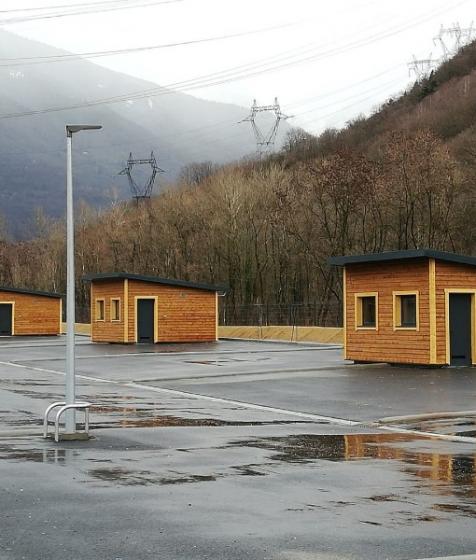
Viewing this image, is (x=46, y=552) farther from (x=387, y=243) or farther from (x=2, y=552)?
(x=387, y=243)

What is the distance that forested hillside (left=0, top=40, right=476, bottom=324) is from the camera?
54.9m

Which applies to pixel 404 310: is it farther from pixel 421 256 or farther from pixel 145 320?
pixel 145 320

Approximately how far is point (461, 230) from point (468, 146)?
11972 mm

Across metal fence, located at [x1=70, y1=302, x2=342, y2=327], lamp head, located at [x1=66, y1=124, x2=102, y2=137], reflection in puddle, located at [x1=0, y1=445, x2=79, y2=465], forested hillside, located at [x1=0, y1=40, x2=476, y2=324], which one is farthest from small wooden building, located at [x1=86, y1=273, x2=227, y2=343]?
reflection in puddle, located at [x1=0, y1=445, x2=79, y2=465]

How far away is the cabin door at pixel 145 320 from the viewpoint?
49156 mm

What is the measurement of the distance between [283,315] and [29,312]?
17.5 meters

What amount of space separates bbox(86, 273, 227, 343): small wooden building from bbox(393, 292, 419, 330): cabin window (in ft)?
65.2

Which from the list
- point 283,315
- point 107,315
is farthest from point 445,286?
point 283,315

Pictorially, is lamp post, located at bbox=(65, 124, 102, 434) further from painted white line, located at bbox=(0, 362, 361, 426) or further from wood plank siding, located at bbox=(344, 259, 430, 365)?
wood plank siding, located at bbox=(344, 259, 430, 365)

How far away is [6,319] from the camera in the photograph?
63.2m

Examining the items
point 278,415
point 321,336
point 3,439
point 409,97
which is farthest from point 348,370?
point 409,97

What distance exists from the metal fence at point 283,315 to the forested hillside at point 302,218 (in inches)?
8.3

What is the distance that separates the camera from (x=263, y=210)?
67.3 meters

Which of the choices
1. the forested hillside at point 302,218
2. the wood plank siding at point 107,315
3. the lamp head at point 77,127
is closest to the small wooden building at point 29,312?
the forested hillside at point 302,218
